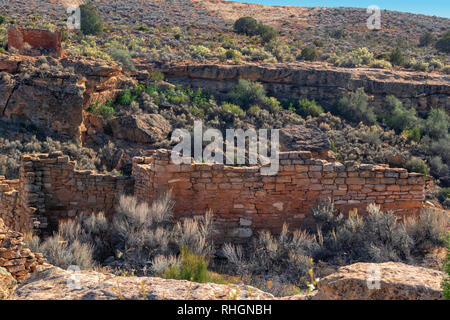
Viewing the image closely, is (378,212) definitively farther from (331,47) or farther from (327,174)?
(331,47)

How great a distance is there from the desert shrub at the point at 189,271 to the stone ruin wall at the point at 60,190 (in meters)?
3.31

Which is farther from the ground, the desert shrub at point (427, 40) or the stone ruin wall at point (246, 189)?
the desert shrub at point (427, 40)

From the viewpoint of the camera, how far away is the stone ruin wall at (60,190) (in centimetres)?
846

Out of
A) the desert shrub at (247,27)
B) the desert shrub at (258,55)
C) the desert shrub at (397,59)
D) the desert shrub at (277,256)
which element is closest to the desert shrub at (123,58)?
the desert shrub at (258,55)

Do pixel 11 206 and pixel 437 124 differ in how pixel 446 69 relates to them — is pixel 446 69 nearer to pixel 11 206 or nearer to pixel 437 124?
pixel 437 124

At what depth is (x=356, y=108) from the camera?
22.4m

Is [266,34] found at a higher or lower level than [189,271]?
higher

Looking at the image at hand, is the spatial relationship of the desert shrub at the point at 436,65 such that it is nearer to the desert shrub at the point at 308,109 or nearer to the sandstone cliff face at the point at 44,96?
the desert shrub at the point at 308,109

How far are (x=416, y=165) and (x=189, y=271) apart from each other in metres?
15.5

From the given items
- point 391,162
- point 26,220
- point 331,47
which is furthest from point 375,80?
point 26,220

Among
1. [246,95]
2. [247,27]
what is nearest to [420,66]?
[246,95]

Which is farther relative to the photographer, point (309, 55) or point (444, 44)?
point (444, 44)

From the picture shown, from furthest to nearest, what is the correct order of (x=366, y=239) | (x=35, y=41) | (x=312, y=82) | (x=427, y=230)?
(x=312, y=82) < (x=35, y=41) < (x=427, y=230) < (x=366, y=239)
